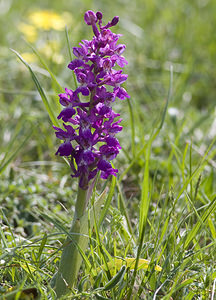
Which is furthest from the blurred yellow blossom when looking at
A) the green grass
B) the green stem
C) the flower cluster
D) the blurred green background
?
the green stem

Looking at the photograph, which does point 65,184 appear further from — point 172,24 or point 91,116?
point 172,24

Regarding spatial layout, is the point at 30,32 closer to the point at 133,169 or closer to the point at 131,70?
the point at 131,70

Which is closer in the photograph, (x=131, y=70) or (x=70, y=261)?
(x=70, y=261)

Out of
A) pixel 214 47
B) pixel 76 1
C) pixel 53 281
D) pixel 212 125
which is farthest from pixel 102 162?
pixel 76 1

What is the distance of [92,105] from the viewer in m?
1.99

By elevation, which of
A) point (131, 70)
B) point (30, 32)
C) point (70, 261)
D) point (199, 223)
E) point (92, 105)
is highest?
point (30, 32)

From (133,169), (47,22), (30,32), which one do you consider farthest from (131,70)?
(133,169)

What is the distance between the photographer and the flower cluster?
1956 millimetres

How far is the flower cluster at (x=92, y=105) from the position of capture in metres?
1.96

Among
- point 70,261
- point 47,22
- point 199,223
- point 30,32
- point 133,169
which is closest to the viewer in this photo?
point 70,261

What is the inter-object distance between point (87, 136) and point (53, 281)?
0.72 metres

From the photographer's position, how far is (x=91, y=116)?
1.98m

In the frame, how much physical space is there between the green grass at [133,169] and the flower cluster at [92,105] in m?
0.21

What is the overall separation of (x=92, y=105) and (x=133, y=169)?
1462 millimetres
